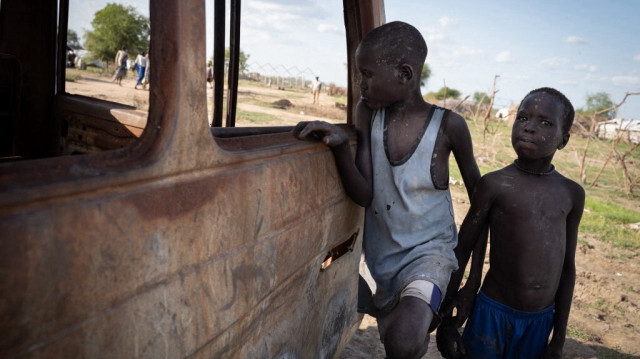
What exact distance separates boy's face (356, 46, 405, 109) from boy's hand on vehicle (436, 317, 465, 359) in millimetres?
1160

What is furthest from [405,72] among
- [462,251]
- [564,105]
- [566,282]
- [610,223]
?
[610,223]

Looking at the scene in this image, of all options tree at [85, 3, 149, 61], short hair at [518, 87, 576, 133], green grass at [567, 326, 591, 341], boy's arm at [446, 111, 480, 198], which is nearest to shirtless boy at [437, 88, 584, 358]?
short hair at [518, 87, 576, 133]

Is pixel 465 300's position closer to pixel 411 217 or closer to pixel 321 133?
pixel 411 217

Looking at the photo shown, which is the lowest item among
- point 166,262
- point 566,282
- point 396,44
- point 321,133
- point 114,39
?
point 566,282

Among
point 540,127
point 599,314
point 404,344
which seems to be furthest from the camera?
point 599,314

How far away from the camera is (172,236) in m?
0.95

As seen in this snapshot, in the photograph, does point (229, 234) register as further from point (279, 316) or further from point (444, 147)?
point (444, 147)

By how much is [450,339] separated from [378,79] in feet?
4.42

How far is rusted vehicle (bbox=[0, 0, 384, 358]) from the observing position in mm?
717

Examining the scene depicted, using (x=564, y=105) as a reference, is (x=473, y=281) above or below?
below

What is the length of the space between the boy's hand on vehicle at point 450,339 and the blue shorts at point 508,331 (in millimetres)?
94

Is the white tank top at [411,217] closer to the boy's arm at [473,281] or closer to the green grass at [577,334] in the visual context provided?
the boy's arm at [473,281]

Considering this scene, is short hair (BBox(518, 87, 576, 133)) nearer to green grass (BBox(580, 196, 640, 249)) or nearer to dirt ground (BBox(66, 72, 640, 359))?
dirt ground (BBox(66, 72, 640, 359))

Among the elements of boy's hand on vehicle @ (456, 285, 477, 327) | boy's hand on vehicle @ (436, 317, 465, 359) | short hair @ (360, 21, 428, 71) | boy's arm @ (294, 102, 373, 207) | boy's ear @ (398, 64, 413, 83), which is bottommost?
boy's hand on vehicle @ (436, 317, 465, 359)
